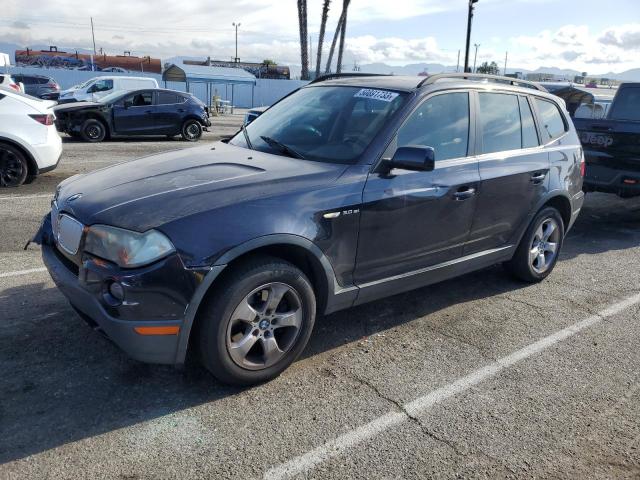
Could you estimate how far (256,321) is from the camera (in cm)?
320

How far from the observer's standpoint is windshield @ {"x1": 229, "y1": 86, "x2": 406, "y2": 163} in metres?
3.77

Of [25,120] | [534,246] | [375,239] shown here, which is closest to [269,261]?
[375,239]

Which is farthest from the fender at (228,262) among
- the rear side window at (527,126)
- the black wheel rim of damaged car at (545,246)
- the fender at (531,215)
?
the black wheel rim of damaged car at (545,246)

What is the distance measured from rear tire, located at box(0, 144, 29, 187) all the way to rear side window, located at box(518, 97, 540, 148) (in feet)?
23.5

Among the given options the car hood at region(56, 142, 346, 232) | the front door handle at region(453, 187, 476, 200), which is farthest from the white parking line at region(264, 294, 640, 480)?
the car hood at region(56, 142, 346, 232)

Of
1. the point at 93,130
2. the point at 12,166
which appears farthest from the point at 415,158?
the point at 93,130

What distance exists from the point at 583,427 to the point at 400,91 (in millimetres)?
2435

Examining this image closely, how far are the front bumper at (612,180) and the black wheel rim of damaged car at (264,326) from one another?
5953 mm

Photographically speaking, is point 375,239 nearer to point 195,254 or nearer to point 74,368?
point 195,254

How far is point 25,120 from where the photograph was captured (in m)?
8.30

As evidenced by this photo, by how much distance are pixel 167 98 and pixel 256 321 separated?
573 inches

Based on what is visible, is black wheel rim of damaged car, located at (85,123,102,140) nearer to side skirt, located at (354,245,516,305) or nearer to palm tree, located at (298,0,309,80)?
side skirt, located at (354,245,516,305)

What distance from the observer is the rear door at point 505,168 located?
172 inches

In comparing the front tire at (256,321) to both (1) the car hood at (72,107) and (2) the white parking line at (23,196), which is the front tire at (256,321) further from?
(1) the car hood at (72,107)
